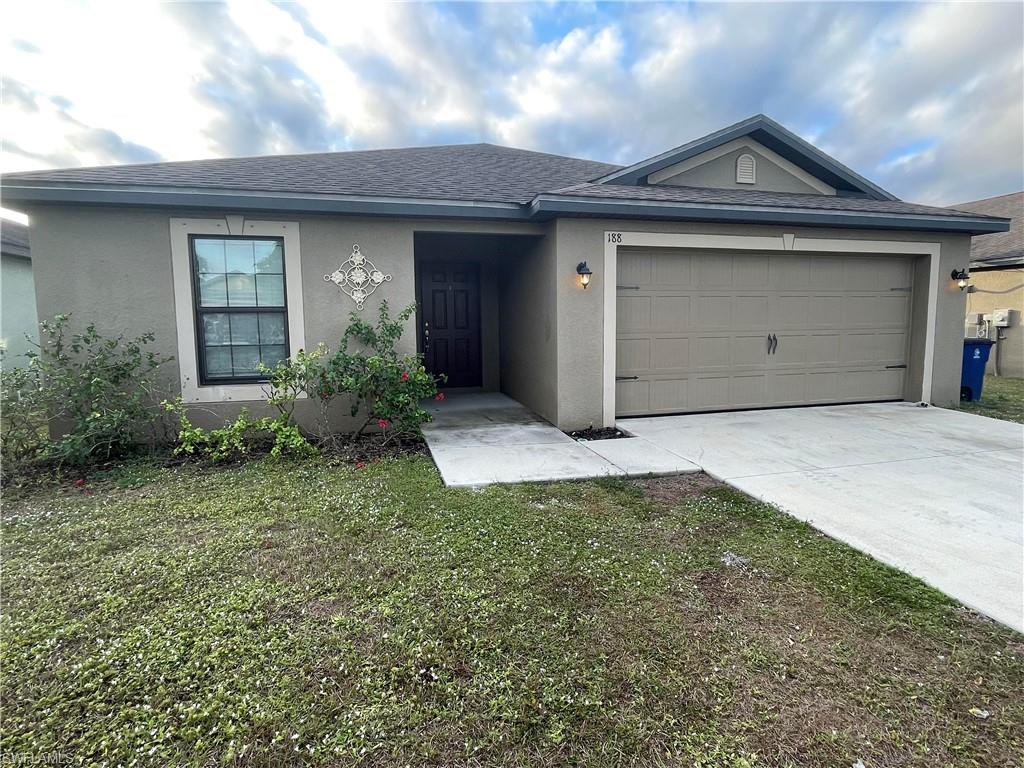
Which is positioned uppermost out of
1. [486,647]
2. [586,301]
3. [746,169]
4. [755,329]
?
[746,169]

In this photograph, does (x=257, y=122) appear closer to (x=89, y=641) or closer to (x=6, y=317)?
(x=6, y=317)

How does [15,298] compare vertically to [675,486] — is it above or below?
above

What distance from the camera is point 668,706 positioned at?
6.32 feet

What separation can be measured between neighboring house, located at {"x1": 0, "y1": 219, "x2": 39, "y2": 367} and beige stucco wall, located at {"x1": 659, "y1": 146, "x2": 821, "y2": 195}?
12.2m

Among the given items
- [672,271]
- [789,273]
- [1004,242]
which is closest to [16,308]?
[672,271]

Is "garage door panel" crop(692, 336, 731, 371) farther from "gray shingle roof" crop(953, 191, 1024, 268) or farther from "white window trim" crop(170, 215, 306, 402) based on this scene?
"gray shingle roof" crop(953, 191, 1024, 268)

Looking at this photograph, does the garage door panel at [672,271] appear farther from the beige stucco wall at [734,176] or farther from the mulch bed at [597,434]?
the mulch bed at [597,434]

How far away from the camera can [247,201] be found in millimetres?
5445

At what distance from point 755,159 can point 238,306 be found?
7177mm

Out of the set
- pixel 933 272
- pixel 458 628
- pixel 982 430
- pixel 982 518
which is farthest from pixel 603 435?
pixel 933 272

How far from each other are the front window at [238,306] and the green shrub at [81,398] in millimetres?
549

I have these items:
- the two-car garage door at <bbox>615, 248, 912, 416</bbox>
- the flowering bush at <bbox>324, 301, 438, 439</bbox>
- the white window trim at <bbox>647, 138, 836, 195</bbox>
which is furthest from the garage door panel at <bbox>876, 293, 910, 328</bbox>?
the flowering bush at <bbox>324, 301, 438, 439</bbox>

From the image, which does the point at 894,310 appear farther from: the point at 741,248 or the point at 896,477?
the point at 896,477

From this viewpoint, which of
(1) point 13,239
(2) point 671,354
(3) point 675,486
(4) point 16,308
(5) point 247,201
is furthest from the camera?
(1) point 13,239
